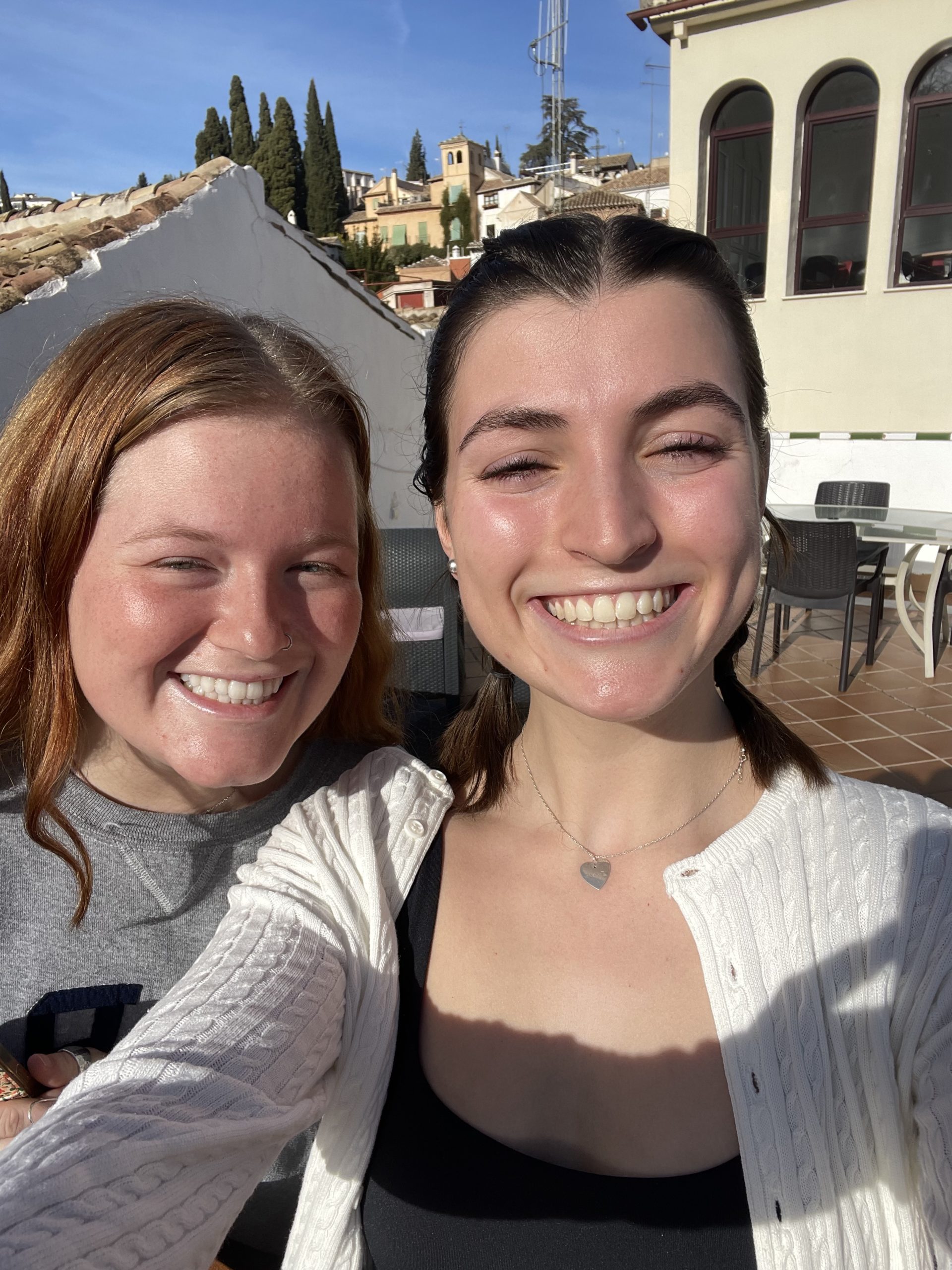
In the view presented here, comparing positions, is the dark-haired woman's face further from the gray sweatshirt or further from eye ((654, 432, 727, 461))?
the gray sweatshirt

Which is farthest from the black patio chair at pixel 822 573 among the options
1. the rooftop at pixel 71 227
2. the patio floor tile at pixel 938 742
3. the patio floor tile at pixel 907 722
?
the rooftop at pixel 71 227

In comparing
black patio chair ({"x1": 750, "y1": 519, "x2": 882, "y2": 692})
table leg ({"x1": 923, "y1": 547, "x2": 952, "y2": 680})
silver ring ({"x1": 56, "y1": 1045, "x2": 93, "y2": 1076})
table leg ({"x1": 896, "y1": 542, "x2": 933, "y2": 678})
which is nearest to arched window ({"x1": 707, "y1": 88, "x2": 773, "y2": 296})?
table leg ({"x1": 896, "y1": 542, "x2": 933, "y2": 678})

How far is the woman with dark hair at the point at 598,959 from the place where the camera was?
1059 millimetres

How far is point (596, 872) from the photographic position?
4.52ft

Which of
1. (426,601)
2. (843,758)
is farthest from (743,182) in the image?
(426,601)

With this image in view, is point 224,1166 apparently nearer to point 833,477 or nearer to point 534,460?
point 534,460

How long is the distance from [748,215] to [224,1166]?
1070cm

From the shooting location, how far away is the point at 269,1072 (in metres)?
1.06

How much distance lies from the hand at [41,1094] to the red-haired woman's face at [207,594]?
0.48 m

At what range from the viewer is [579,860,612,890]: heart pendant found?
1364 millimetres

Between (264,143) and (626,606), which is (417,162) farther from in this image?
(626,606)

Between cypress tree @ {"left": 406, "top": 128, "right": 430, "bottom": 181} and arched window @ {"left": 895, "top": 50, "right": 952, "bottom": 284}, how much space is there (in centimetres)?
5467

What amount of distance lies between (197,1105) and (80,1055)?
474 millimetres

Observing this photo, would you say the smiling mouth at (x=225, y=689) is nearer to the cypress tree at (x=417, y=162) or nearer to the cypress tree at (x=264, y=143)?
the cypress tree at (x=264, y=143)
